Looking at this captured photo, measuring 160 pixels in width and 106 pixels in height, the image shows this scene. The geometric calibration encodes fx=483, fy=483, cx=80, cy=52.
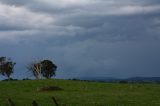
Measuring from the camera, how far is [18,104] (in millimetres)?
54656

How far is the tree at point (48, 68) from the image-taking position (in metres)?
157

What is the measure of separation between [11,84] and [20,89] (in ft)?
29.9

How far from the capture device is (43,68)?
512ft

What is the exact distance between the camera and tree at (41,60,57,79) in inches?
6171

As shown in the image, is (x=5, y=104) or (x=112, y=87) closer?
(x=5, y=104)

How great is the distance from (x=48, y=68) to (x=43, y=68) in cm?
249

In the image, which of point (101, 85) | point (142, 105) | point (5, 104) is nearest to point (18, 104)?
point (5, 104)

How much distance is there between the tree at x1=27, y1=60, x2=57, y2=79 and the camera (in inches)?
5930

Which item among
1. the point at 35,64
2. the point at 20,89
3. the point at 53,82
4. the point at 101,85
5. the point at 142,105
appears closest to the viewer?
the point at 142,105

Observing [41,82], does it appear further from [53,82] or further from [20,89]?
[20,89]

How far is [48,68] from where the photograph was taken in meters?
158

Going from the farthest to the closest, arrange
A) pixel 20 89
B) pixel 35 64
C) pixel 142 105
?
pixel 35 64, pixel 20 89, pixel 142 105

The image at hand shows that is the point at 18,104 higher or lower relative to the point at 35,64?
lower

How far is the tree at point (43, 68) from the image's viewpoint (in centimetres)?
15062
